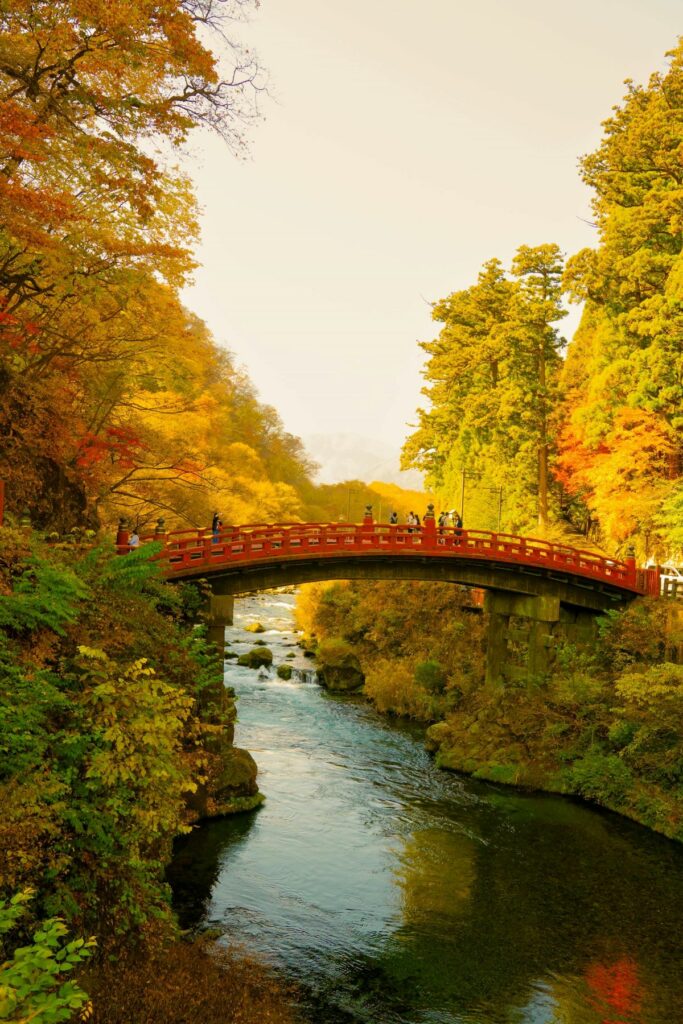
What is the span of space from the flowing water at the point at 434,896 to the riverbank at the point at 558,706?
0.94 metres

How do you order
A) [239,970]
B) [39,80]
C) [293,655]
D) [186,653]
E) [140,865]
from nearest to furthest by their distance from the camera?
1. [140,865]
2. [239,970]
3. [186,653]
4. [39,80]
5. [293,655]

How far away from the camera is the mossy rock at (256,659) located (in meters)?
38.5

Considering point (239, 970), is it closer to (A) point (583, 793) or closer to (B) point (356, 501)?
(A) point (583, 793)

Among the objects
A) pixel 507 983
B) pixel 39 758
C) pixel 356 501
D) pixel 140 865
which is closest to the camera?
pixel 39 758

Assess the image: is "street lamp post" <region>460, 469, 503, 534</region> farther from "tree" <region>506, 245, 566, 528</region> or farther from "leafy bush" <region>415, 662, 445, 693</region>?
"leafy bush" <region>415, 662, 445, 693</region>

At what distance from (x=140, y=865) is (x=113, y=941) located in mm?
974

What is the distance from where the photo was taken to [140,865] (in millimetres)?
10836

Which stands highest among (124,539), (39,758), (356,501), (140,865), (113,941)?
(356,501)

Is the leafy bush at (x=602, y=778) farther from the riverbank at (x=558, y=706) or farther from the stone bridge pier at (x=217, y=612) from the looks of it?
the stone bridge pier at (x=217, y=612)

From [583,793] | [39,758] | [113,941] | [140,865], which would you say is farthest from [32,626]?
[583,793]

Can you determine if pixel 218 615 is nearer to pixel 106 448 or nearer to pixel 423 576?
pixel 106 448

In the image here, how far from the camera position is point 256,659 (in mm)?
38719

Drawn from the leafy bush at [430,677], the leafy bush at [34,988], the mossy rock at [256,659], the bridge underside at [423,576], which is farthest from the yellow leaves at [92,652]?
the mossy rock at [256,659]

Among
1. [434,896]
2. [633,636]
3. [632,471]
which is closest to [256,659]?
[633,636]
